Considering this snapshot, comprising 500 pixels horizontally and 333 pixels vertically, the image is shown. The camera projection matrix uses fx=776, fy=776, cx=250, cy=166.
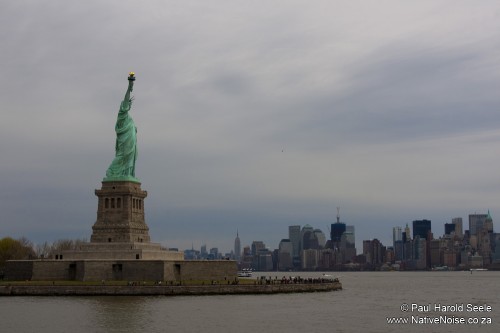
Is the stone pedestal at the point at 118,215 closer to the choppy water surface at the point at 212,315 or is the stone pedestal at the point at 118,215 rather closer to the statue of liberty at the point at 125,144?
the statue of liberty at the point at 125,144

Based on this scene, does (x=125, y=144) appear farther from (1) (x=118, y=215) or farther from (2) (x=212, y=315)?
(2) (x=212, y=315)

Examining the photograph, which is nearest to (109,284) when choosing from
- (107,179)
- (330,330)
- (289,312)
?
(107,179)

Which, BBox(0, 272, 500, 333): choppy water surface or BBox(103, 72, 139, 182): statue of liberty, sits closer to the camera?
BBox(0, 272, 500, 333): choppy water surface

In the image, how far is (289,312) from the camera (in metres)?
58.9

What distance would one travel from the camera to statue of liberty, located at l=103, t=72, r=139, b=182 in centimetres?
8706

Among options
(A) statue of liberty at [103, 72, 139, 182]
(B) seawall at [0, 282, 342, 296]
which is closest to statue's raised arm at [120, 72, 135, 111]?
(A) statue of liberty at [103, 72, 139, 182]

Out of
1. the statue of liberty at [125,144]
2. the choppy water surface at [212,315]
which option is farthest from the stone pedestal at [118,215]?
the choppy water surface at [212,315]

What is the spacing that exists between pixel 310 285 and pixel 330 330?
118 feet

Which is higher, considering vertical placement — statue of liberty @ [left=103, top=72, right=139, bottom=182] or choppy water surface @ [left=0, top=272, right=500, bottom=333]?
statue of liberty @ [left=103, top=72, right=139, bottom=182]

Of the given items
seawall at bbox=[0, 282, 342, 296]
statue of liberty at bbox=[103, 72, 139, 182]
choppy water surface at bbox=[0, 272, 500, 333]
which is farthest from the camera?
statue of liberty at bbox=[103, 72, 139, 182]

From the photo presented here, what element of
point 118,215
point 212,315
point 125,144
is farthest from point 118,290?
point 125,144

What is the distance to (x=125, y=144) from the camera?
8875 cm

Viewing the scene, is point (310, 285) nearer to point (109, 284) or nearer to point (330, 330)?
point (109, 284)

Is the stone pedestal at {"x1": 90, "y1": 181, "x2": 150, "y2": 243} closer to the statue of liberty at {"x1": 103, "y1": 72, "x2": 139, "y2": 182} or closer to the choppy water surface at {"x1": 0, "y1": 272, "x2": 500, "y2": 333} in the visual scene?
the statue of liberty at {"x1": 103, "y1": 72, "x2": 139, "y2": 182}
